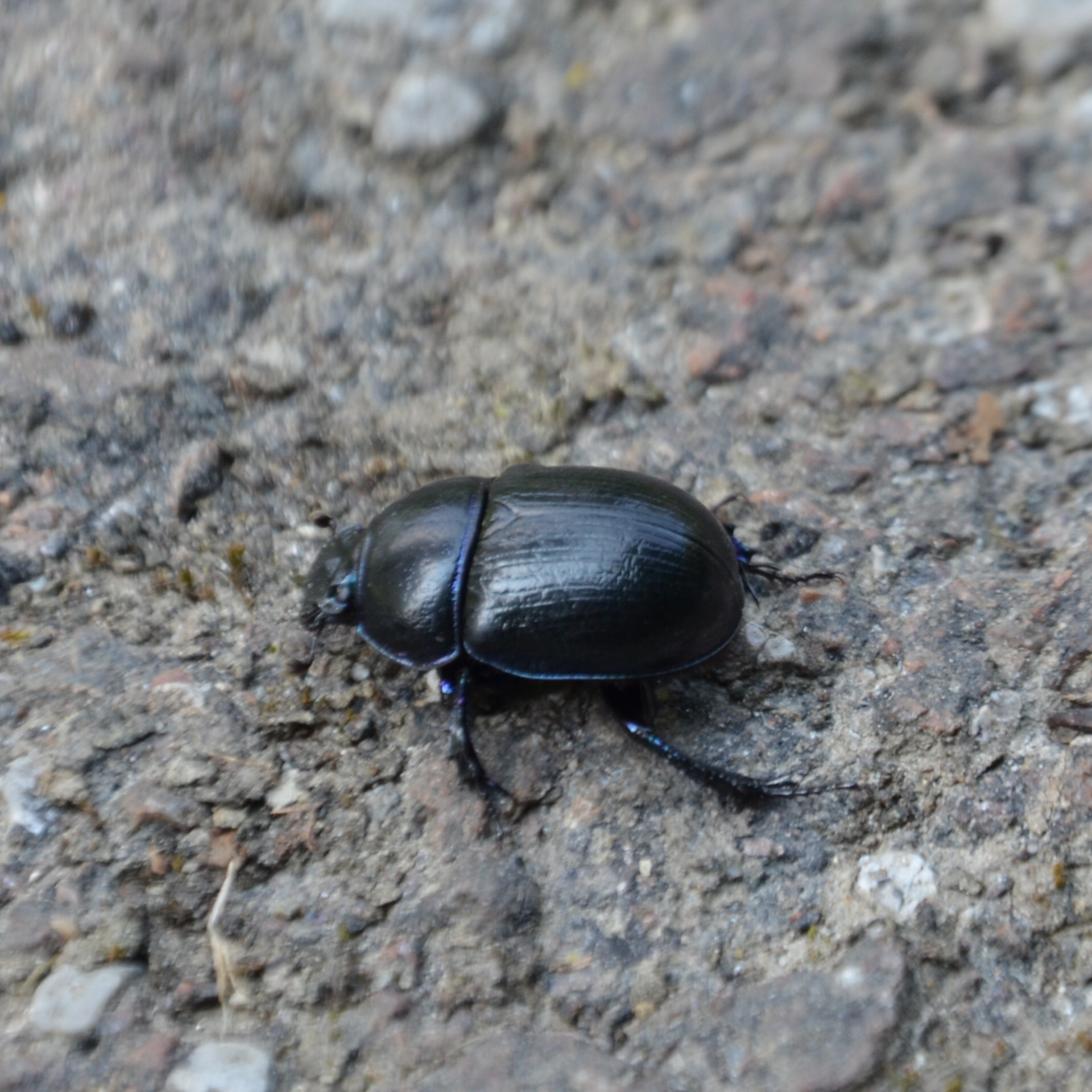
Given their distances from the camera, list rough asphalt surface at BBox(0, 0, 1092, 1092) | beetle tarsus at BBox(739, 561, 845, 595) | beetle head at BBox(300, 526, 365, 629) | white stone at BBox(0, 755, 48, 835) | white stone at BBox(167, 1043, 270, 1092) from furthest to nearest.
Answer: beetle tarsus at BBox(739, 561, 845, 595) → beetle head at BBox(300, 526, 365, 629) → white stone at BBox(0, 755, 48, 835) → rough asphalt surface at BBox(0, 0, 1092, 1092) → white stone at BBox(167, 1043, 270, 1092)

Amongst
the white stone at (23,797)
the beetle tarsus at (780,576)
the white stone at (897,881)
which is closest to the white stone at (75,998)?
the white stone at (23,797)

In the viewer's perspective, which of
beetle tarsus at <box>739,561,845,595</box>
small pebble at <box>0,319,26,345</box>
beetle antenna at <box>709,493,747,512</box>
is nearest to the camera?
beetle tarsus at <box>739,561,845,595</box>

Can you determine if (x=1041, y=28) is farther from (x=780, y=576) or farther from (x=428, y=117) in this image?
(x=780, y=576)

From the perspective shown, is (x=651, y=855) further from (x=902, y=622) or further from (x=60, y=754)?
(x=60, y=754)

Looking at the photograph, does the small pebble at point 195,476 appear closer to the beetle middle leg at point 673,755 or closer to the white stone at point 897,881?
the beetle middle leg at point 673,755

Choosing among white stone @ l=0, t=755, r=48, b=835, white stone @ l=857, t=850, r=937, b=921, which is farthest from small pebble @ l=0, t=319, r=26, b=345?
white stone @ l=857, t=850, r=937, b=921

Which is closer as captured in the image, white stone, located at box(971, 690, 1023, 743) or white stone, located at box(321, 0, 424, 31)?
white stone, located at box(971, 690, 1023, 743)

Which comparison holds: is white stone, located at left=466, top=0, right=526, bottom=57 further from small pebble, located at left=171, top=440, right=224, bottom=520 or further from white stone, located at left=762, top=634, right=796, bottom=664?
white stone, located at left=762, top=634, right=796, bottom=664

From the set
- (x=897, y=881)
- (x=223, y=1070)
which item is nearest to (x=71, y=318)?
(x=223, y=1070)
